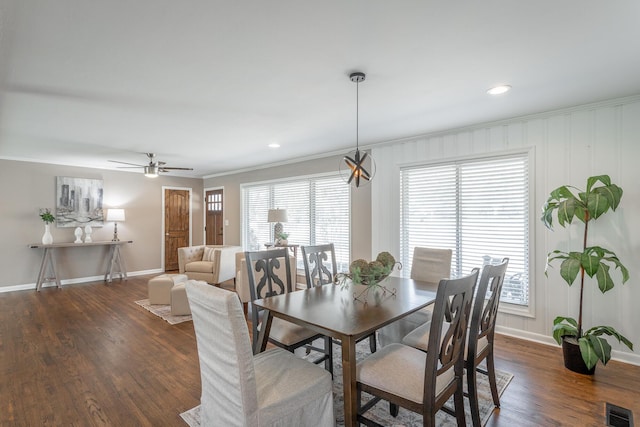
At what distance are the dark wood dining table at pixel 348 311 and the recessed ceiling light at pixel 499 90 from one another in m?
1.76

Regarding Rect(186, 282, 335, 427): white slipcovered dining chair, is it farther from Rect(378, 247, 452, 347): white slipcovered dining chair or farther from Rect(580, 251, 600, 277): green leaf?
Rect(580, 251, 600, 277): green leaf

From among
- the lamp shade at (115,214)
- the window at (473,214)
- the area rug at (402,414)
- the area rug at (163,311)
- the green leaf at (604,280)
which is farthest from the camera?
the lamp shade at (115,214)

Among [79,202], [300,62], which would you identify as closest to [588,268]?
[300,62]

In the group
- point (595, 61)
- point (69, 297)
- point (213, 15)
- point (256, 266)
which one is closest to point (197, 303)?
point (256, 266)

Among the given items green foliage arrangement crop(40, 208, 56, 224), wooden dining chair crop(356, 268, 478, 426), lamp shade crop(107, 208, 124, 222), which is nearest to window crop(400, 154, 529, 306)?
wooden dining chair crop(356, 268, 478, 426)

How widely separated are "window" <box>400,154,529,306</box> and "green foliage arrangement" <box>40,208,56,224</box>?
250 inches

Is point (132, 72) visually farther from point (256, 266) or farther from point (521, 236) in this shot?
point (521, 236)

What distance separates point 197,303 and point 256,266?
1.08 meters

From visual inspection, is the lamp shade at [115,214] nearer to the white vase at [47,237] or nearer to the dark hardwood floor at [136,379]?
the white vase at [47,237]

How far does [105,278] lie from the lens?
257 inches

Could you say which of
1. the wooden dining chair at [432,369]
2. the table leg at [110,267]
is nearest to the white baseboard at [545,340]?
the wooden dining chair at [432,369]

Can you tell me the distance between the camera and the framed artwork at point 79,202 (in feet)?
20.6

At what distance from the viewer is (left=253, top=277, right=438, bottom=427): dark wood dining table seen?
163 centimetres

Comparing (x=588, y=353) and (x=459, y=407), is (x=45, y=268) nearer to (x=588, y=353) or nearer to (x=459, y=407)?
(x=459, y=407)
